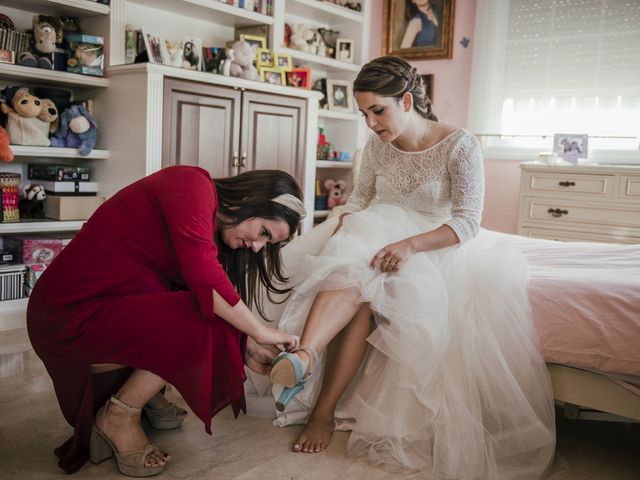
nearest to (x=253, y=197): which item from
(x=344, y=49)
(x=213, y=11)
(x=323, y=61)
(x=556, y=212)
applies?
(x=213, y=11)

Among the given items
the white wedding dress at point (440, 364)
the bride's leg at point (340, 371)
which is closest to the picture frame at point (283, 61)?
the white wedding dress at point (440, 364)

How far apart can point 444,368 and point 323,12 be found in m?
3.45

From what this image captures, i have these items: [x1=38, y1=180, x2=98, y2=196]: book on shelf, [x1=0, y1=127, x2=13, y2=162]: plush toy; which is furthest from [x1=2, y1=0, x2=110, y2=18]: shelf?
[x1=38, y1=180, x2=98, y2=196]: book on shelf

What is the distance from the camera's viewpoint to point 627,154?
4043 millimetres

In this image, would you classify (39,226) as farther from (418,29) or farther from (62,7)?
(418,29)

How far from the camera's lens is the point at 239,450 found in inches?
70.5

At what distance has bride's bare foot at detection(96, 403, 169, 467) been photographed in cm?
161

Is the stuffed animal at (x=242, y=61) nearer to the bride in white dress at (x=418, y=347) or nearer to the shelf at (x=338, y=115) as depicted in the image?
the shelf at (x=338, y=115)

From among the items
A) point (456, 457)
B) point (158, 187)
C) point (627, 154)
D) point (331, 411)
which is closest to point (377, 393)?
point (331, 411)

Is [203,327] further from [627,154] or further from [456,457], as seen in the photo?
[627,154]

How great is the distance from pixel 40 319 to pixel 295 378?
641 mm

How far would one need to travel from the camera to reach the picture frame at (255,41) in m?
3.96

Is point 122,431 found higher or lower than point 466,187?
lower

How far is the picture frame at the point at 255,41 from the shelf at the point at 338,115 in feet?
2.24
